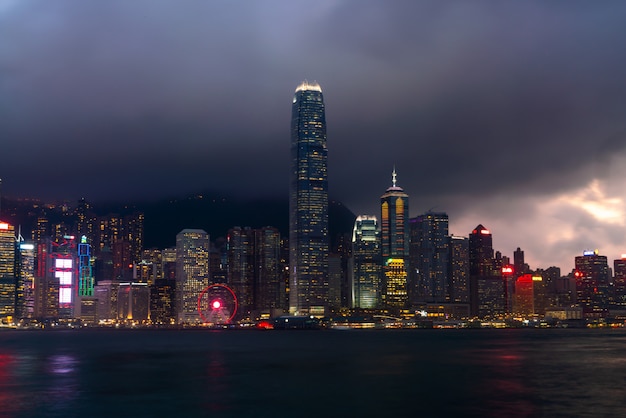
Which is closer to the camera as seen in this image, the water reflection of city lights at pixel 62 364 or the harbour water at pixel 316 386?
the harbour water at pixel 316 386

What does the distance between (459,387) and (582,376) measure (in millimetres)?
24561

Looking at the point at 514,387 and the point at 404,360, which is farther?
the point at 404,360

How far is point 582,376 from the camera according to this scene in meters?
119

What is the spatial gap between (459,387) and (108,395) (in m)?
46.0

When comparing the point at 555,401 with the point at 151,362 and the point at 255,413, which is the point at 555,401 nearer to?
the point at 255,413

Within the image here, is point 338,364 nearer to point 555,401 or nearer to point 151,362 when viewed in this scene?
point 151,362

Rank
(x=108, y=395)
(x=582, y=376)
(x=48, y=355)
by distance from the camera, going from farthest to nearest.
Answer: (x=48, y=355) → (x=582, y=376) → (x=108, y=395)

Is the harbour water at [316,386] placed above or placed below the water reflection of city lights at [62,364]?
above

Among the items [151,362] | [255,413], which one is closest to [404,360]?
[151,362]

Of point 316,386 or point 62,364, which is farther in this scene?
point 62,364

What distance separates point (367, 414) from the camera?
272 feet

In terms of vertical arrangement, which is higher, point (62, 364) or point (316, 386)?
point (316, 386)

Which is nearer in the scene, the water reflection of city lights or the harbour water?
the harbour water

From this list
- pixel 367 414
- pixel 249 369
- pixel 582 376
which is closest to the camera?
pixel 367 414
